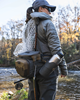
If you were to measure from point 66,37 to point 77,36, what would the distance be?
90.8 inches

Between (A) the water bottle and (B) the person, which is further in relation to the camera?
(B) the person

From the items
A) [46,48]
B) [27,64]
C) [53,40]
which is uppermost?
[53,40]

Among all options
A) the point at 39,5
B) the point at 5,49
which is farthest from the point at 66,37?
the point at 39,5

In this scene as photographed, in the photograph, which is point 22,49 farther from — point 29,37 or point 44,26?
point 44,26

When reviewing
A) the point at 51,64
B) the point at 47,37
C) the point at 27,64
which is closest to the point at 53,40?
the point at 47,37

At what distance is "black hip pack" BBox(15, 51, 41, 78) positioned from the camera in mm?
1672

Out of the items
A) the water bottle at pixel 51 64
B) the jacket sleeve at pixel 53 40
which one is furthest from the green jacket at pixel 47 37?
the water bottle at pixel 51 64

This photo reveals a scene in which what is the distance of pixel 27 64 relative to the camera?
1666 millimetres

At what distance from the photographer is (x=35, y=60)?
1.74 meters

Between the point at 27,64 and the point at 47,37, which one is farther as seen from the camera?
the point at 47,37

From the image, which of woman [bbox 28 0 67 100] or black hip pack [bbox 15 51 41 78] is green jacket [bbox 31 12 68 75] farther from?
black hip pack [bbox 15 51 41 78]

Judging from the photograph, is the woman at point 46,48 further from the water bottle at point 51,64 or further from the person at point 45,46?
the water bottle at point 51,64

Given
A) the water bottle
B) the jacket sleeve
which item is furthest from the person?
the water bottle

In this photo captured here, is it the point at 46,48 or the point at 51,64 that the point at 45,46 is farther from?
the point at 51,64
